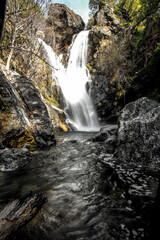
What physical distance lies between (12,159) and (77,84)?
13.5 metres

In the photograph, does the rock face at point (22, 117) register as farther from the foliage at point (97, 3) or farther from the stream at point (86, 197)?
the foliage at point (97, 3)

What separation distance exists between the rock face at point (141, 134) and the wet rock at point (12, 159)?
2.88 meters

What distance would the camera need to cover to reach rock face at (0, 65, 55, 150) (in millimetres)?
3900

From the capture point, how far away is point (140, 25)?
1198 cm

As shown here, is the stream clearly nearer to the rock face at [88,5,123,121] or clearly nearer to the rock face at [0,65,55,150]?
the rock face at [0,65,55,150]

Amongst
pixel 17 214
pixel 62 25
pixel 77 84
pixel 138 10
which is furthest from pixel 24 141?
pixel 62 25

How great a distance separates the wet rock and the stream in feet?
0.70

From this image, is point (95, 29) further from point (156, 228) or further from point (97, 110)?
point (156, 228)

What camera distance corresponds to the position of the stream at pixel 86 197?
4.37 feet

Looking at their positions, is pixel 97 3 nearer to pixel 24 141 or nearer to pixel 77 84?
pixel 77 84

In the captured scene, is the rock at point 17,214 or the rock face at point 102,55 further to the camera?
the rock face at point 102,55

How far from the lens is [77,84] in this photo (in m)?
15.4

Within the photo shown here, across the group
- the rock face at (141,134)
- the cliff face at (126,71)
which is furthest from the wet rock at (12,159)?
the cliff face at (126,71)

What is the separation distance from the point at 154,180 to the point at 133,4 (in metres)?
20.7
